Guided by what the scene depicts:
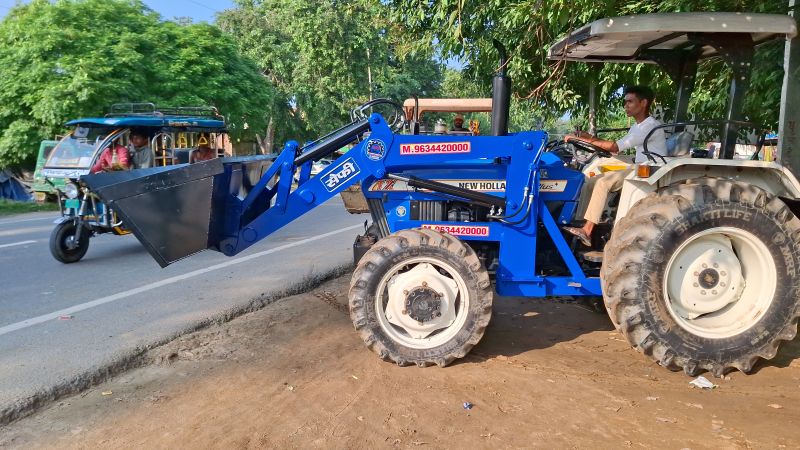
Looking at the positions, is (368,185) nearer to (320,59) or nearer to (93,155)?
(93,155)

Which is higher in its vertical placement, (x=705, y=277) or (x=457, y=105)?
(x=457, y=105)

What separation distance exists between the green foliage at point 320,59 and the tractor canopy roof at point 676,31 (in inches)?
682

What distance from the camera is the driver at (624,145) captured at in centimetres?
451

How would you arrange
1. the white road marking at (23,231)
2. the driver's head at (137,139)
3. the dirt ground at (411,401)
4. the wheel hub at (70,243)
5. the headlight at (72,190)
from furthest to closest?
the white road marking at (23,231) → the driver's head at (137,139) → the headlight at (72,190) → the wheel hub at (70,243) → the dirt ground at (411,401)

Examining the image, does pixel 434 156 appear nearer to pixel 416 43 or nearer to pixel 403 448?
pixel 403 448

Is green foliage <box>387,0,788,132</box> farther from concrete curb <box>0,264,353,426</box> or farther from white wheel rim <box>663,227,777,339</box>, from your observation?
concrete curb <box>0,264,353,426</box>

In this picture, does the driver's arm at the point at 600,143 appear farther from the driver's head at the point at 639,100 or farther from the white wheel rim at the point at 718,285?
the white wheel rim at the point at 718,285

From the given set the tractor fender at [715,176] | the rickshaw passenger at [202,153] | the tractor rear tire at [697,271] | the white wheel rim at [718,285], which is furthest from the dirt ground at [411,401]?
the rickshaw passenger at [202,153]

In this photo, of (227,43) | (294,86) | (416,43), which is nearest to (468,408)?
(416,43)

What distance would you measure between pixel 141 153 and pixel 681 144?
29.7ft

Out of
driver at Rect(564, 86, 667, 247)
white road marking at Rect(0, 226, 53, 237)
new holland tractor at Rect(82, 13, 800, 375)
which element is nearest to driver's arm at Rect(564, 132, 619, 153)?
driver at Rect(564, 86, 667, 247)

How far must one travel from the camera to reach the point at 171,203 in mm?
4406

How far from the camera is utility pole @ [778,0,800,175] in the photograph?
521 centimetres

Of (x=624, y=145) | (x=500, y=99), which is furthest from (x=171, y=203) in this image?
(x=624, y=145)
